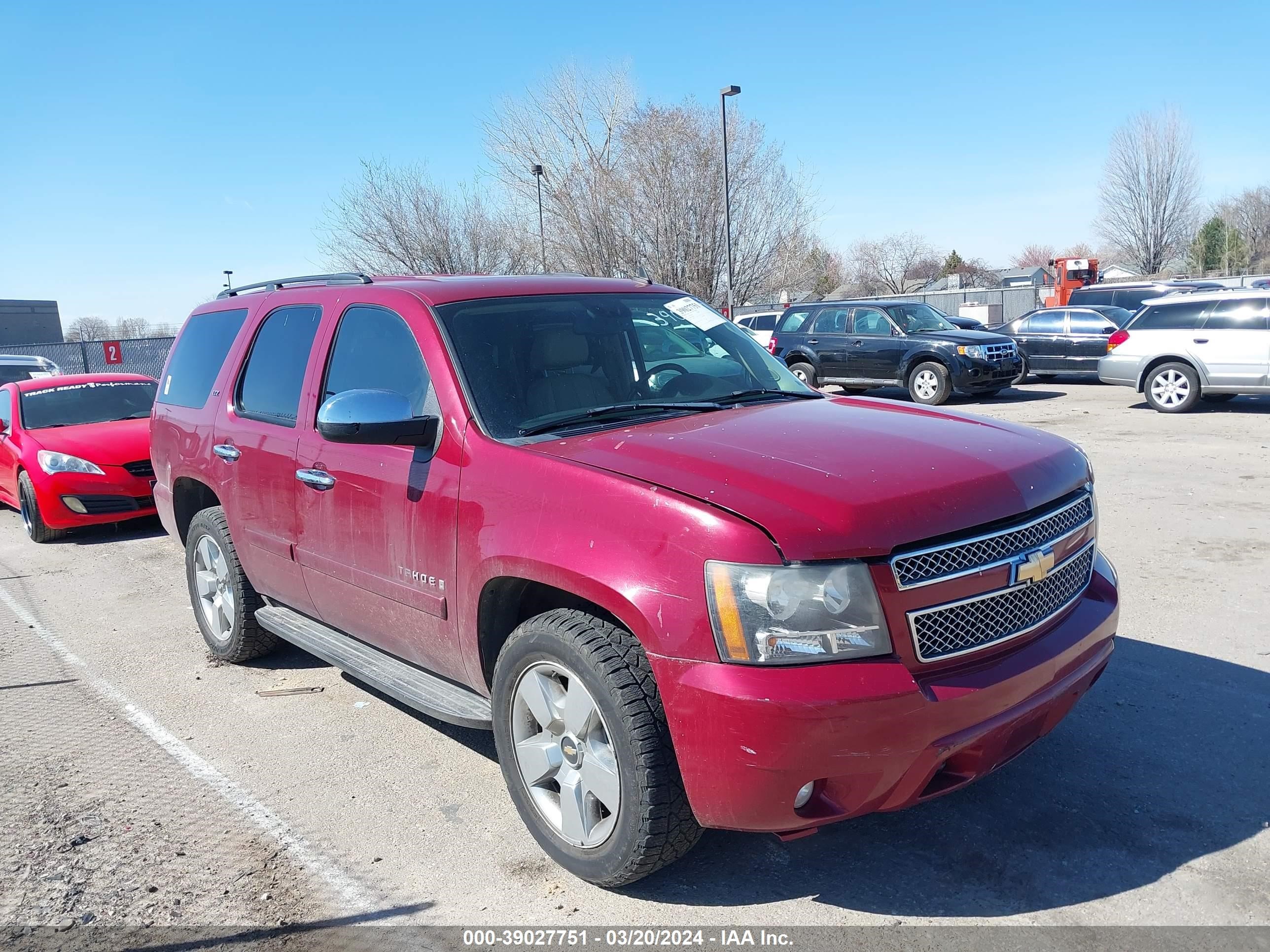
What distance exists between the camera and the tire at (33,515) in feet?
29.3

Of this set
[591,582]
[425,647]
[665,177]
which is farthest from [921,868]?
[665,177]

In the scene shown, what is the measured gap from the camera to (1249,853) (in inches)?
123

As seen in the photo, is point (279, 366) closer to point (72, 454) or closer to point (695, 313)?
point (695, 313)

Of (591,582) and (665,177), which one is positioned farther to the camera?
(665,177)

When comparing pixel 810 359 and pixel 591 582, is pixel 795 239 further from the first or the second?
pixel 591 582

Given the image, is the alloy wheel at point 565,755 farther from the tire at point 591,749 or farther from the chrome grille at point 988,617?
the chrome grille at point 988,617

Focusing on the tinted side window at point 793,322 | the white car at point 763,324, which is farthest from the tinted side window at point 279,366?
the tinted side window at point 793,322

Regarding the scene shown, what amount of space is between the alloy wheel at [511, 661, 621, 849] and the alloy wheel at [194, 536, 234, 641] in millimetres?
2574

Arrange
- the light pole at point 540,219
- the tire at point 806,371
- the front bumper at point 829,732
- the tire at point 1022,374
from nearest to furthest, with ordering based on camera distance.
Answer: the front bumper at point 829,732
the tire at point 1022,374
the tire at point 806,371
the light pole at point 540,219

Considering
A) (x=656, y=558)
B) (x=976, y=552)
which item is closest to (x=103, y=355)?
(x=656, y=558)

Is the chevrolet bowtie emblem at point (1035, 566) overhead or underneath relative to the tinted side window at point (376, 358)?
underneath

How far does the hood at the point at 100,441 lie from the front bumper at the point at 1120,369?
13.0m

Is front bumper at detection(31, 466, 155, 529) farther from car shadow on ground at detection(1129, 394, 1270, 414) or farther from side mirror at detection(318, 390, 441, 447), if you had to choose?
car shadow on ground at detection(1129, 394, 1270, 414)

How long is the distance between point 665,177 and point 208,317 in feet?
84.6
